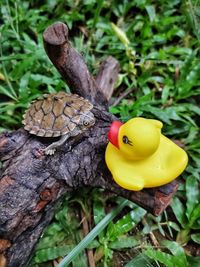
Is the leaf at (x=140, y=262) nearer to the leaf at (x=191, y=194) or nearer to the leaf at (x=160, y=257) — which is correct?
the leaf at (x=160, y=257)

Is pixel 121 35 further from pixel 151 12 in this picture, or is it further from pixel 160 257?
pixel 160 257

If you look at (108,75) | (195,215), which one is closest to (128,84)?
(108,75)

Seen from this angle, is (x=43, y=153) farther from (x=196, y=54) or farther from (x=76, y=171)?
(x=196, y=54)

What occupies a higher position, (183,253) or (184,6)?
(184,6)

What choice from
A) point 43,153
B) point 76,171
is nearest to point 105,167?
point 76,171

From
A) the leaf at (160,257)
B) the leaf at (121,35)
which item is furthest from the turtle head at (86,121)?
the leaf at (121,35)

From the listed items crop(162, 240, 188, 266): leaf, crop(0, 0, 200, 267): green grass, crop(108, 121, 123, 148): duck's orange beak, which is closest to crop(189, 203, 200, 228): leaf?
crop(0, 0, 200, 267): green grass

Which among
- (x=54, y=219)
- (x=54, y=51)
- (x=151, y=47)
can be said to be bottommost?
(x=54, y=219)
